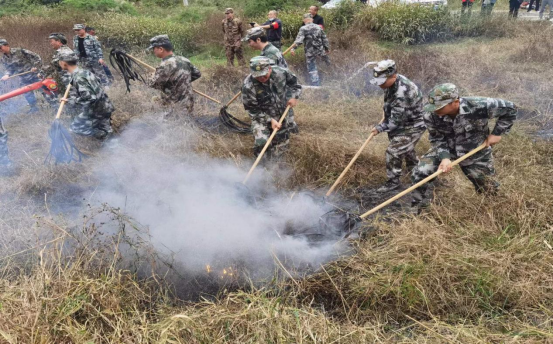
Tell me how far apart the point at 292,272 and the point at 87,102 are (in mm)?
3956

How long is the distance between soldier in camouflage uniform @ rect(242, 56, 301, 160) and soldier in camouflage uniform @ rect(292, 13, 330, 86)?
4.11 m

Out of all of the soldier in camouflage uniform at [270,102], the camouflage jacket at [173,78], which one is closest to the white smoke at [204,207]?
the soldier in camouflage uniform at [270,102]

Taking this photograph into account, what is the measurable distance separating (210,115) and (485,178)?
4.92m

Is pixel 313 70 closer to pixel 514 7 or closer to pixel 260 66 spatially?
pixel 260 66

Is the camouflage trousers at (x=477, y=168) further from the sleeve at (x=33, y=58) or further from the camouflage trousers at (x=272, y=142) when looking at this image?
the sleeve at (x=33, y=58)

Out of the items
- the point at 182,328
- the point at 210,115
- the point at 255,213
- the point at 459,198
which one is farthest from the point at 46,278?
the point at 210,115

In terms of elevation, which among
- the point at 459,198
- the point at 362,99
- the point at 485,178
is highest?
the point at 485,178

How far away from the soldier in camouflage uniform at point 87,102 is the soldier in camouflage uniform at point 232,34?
531 cm

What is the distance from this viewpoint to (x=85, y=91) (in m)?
5.32

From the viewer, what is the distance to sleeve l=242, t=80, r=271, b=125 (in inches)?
190

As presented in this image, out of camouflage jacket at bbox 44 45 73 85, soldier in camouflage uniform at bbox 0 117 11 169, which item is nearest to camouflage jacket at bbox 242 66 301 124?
soldier in camouflage uniform at bbox 0 117 11 169

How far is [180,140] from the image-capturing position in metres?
5.77

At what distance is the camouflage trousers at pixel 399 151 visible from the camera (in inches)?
177

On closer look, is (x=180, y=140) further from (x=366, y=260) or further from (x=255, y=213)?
(x=366, y=260)
